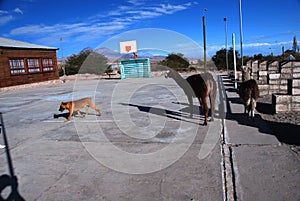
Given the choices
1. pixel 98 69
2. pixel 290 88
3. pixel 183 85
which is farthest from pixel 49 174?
pixel 98 69

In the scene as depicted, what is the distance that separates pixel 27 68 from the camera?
80.1ft

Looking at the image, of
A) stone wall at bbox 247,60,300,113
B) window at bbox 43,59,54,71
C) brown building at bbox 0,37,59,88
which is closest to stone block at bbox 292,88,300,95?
stone wall at bbox 247,60,300,113

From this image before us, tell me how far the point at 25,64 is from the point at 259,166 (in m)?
25.3

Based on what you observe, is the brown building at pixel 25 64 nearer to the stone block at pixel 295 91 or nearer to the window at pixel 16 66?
the window at pixel 16 66

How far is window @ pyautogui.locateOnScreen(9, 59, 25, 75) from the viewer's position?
22.5 m

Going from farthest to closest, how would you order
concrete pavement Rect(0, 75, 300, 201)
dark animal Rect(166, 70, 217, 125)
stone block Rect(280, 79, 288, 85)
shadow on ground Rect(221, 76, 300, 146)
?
stone block Rect(280, 79, 288, 85)
dark animal Rect(166, 70, 217, 125)
shadow on ground Rect(221, 76, 300, 146)
concrete pavement Rect(0, 75, 300, 201)

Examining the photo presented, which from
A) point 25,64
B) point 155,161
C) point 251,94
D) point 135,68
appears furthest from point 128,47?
point 155,161

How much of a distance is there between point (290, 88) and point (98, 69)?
2877cm

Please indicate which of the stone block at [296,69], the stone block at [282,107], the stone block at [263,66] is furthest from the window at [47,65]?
the stone block at [282,107]

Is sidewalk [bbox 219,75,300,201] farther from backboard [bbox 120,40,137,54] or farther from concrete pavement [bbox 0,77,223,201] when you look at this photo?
backboard [bbox 120,40,137,54]

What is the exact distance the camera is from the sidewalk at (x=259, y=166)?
2852mm

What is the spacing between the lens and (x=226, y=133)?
17.1 ft

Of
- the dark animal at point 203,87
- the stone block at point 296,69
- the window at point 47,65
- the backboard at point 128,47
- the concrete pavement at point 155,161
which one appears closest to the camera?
the concrete pavement at point 155,161

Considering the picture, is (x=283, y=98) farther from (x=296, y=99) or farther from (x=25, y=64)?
(x=25, y=64)
